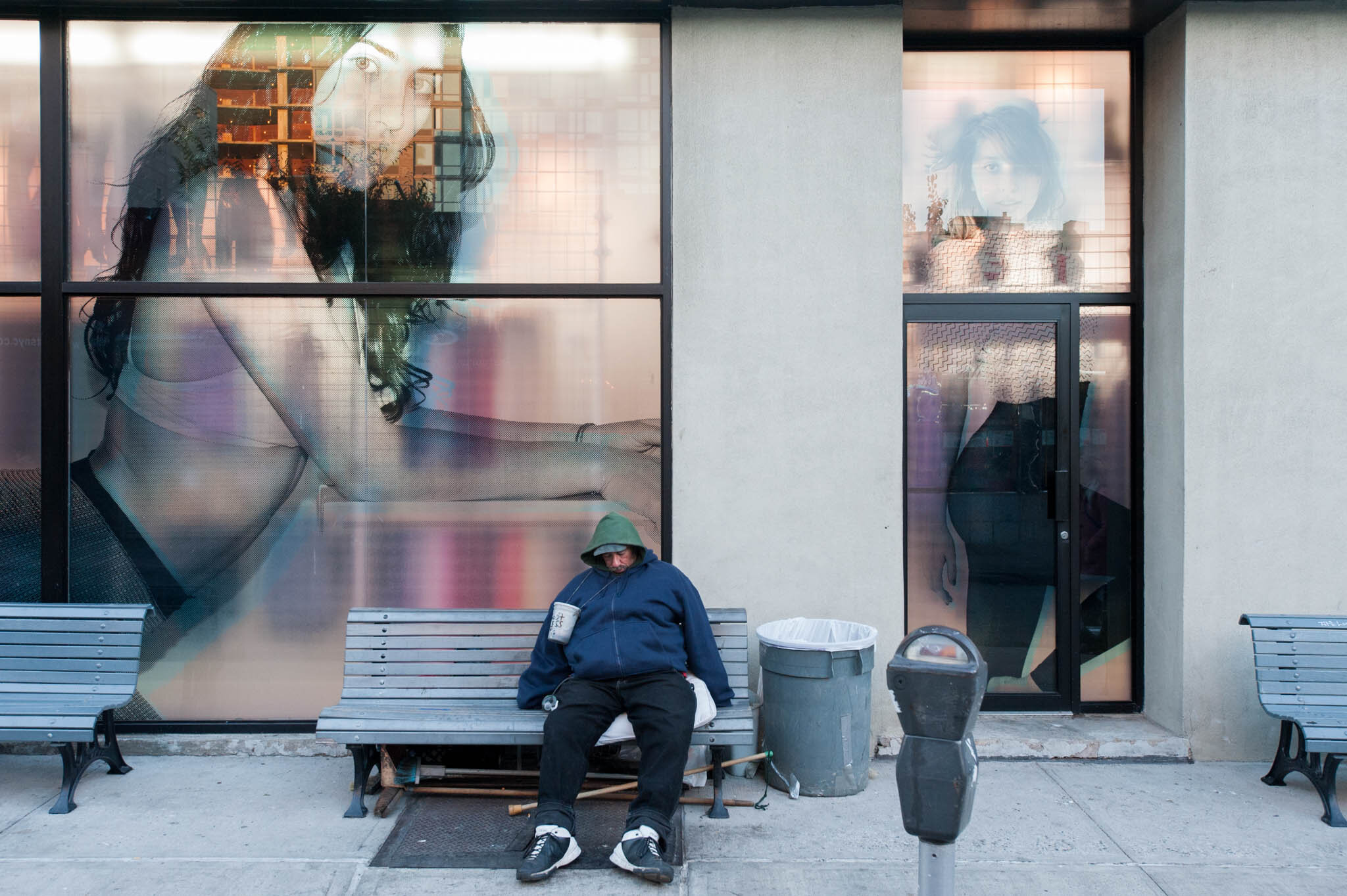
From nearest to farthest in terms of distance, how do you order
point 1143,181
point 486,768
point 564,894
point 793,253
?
1. point 564,894
2. point 486,768
3. point 793,253
4. point 1143,181

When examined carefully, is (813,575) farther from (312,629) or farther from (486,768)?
(312,629)

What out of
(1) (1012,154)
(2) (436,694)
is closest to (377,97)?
(2) (436,694)

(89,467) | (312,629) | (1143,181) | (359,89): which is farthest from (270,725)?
(1143,181)

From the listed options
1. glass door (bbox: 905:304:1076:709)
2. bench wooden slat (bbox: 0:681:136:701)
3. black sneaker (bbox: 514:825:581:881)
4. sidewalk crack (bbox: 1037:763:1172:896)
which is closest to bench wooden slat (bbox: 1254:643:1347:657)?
glass door (bbox: 905:304:1076:709)

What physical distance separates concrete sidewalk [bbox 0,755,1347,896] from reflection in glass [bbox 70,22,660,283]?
2.64 m

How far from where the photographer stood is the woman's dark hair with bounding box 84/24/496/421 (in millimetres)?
5016

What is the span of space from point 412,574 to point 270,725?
43.6 inches

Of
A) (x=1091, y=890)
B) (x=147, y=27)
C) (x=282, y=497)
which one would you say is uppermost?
(x=147, y=27)

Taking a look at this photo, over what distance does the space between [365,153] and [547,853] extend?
12.1 feet

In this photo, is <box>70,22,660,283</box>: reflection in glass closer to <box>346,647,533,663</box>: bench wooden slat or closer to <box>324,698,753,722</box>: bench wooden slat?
<box>346,647,533,663</box>: bench wooden slat

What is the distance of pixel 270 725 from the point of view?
16.5 ft

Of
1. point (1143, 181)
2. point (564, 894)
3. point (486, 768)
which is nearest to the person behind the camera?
point (564, 894)

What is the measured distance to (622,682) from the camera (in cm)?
404

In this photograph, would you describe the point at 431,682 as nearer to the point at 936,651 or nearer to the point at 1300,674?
the point at 936,651
